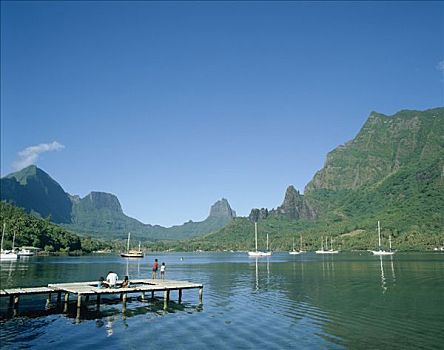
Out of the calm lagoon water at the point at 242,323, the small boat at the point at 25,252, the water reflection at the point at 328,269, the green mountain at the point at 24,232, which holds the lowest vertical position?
the calm lagoon water at the point at 242,323

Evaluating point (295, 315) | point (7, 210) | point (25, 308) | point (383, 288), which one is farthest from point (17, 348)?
point (7, 210)

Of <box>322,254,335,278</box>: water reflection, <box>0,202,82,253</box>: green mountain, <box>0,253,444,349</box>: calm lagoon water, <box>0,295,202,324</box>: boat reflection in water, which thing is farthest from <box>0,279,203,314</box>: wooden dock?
<box>0,202,82,253</box>: green mountain

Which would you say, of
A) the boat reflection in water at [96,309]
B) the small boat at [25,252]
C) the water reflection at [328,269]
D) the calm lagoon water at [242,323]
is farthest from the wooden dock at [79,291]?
the small boat at [25,252]

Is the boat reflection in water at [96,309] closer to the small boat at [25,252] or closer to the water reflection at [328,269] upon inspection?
the water reflection at [328,269]

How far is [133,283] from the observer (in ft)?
157

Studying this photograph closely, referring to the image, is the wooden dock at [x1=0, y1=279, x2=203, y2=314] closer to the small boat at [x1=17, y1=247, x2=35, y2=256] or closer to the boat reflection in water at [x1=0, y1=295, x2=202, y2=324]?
the boat reflection in water at [x1=0, y1=295, x2=202, y2=324]

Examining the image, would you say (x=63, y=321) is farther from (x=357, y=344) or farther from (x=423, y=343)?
(x=423, y=343)

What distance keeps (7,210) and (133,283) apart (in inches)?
6968

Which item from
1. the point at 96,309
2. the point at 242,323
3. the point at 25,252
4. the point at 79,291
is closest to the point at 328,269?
the point at 96,309

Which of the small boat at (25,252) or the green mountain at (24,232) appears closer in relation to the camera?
the small boat at (25,252)

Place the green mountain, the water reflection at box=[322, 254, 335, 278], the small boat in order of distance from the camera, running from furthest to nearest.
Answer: the green mountain, the small boat, the water reflection at box=[322, 254, 335, 278]

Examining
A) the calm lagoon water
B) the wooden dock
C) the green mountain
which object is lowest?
the calm lagoon water

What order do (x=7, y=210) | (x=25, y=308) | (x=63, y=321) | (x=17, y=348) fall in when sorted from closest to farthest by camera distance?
(x=17, y=348)
(x=63, y=321)
(x=25, y=308)
(x=7, y=210)

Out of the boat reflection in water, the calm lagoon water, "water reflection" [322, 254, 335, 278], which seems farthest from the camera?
"water reflection" [322, 254, 335, 278]
